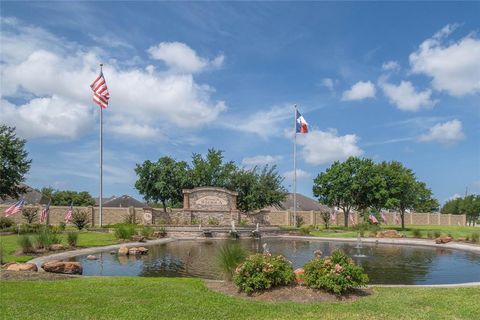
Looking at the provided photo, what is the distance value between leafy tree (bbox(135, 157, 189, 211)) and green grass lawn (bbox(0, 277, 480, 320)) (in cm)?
3718

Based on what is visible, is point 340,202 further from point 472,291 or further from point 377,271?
point 472,291

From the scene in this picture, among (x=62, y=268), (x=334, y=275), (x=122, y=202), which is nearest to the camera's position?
(x=334, y=275)

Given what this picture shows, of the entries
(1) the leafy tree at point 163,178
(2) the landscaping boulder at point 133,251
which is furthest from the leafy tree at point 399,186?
(2) the landscaping boulder at point 133,251

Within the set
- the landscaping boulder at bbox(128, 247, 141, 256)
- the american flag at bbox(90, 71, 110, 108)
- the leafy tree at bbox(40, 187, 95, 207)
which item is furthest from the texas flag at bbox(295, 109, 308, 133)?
the leafy tree at bbox(40, 187, 95, 207)

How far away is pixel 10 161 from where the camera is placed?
33.4 metres

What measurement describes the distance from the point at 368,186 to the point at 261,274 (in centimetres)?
3904

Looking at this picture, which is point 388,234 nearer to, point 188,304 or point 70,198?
point 188,304

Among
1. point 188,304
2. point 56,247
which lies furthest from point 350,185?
point 188,304

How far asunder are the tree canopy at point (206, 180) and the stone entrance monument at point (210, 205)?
14.8 ft

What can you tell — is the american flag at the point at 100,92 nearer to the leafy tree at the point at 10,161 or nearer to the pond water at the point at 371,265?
the leafy tree at the point at 10,161

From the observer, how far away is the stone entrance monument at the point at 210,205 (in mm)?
43406

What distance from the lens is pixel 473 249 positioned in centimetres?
2386

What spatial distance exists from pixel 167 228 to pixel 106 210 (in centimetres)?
1351

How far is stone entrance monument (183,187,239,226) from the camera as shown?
43406 mm
